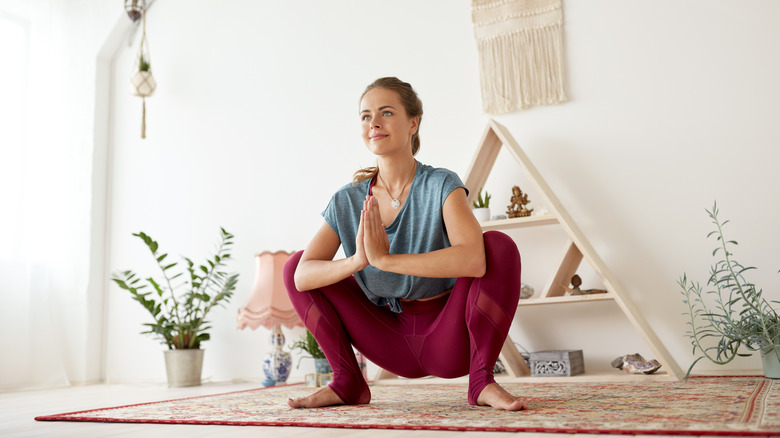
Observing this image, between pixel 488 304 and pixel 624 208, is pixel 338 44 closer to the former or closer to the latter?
pixel 624 208

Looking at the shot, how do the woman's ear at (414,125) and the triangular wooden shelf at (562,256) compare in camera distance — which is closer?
the woman's ear at (414,125)

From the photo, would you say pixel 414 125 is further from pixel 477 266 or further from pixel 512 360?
pixel 512 360

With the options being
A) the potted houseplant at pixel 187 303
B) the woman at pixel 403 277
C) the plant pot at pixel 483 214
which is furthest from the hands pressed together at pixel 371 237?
the potted houseplant at pixel 187 303

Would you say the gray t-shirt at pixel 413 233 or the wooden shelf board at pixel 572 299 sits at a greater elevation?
the gray t-shirt at pixel 413 233

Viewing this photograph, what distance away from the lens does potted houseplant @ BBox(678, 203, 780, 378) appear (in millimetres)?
2129

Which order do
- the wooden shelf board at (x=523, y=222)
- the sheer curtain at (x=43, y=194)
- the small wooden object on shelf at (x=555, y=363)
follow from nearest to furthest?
the small wooden object on shelf at (x=555, y=363) < the wooden shelf board at (x=523, y=222) < the sheer curtain at (x=43, y=194)

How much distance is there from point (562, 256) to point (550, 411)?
1141mm

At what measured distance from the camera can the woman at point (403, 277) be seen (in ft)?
4.92

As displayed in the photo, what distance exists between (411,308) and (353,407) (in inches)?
11.4

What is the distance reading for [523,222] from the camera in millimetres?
2564

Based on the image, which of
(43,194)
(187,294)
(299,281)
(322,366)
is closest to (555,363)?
(322,366)

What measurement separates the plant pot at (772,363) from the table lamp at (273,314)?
1.82m

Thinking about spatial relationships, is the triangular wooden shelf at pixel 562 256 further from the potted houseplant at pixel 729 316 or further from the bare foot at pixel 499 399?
the bare foot at pixel 499 399

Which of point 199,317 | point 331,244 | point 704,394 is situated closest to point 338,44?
point 199,317
